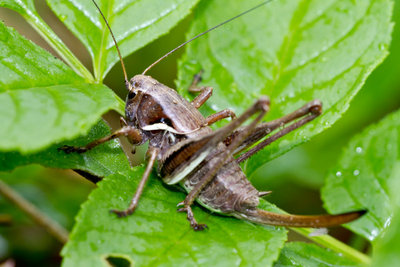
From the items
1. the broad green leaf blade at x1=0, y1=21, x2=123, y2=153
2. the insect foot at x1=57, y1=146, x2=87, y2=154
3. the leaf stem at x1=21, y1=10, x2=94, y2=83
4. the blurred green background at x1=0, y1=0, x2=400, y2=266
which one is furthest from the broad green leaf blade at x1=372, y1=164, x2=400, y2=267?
the blurred green background at x1=0, y1=0, x2=400, y2=266

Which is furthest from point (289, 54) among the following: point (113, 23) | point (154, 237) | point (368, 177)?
point (154, 237)

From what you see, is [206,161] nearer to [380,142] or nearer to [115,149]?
[115,149]

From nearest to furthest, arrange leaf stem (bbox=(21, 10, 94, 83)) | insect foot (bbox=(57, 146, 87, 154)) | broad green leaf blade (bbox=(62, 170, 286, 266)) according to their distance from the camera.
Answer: broad green leaf blade (bbox=(62, 170, 286, 266)) → insect foot (bbox=(57, 146, 87, 154)) → leaf stem (bbox=(21, 10, 94, 83))

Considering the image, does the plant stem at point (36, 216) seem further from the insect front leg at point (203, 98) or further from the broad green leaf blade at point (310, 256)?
the broad green leaf blade at point (310, 256)

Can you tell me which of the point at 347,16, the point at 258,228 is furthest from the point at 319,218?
the point at 347,16

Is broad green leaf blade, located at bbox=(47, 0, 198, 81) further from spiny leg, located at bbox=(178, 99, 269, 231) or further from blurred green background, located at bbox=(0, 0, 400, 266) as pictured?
blurred green background, located at bbox=(0, 0, 400, 266)

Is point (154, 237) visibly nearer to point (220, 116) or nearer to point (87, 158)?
point (87, 158)
